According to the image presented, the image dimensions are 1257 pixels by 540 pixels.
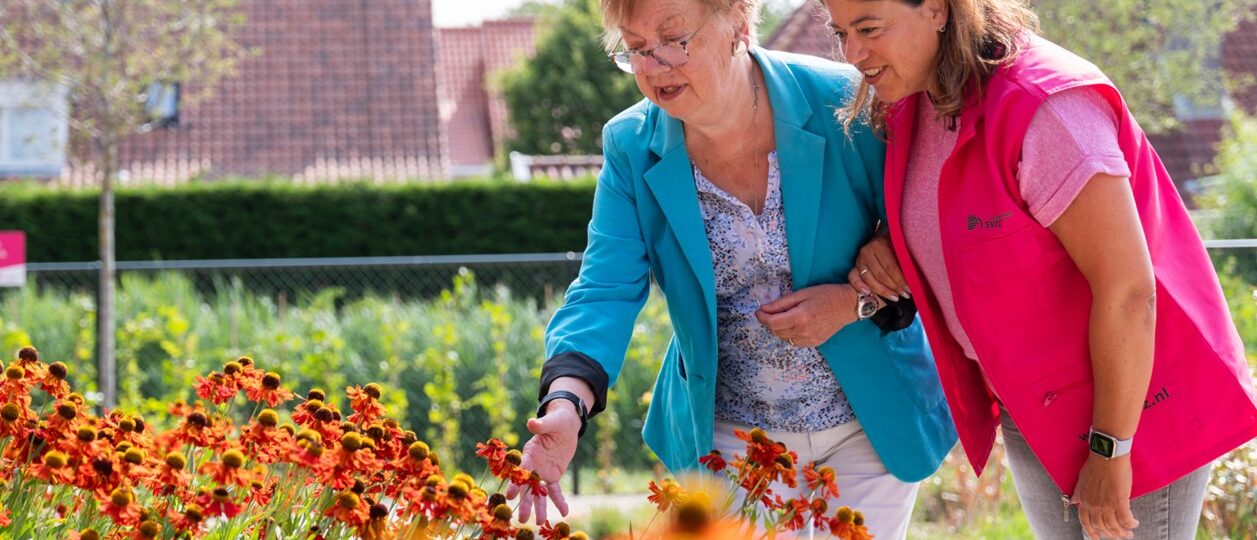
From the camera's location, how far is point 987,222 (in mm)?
2309

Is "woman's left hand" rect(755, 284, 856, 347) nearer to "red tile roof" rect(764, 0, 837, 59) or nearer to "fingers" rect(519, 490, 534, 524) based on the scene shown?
"fingers" rect(519, 490, 534, 524)

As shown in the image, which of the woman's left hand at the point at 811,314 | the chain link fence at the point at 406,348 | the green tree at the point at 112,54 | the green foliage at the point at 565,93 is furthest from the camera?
the green foliage at the point at 565,93

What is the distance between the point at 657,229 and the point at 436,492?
40.6 inches

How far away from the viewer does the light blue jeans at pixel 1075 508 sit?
7.88 feet

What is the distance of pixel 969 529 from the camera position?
17.9ft

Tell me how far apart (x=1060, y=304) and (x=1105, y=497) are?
1.14 ft

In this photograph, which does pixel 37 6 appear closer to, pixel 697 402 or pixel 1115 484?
pixel 697 402

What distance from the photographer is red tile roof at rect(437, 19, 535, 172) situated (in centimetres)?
2941

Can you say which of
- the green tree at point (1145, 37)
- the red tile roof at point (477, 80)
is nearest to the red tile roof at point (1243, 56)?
the green tree at point (1145, 37)

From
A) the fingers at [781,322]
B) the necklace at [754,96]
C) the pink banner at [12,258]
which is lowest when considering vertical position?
A: the pink banner at [12,258]

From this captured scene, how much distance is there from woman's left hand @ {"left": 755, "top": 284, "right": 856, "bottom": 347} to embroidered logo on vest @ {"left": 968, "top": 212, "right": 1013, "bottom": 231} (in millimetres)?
367

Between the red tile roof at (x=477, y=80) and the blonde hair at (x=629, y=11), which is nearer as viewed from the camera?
the blonde hair at (x=629, y=11)

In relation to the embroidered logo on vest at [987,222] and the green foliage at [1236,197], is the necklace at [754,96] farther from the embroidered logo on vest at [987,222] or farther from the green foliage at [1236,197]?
the green foliage at [1236,197]

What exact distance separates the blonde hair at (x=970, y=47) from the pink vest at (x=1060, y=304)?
28mm
